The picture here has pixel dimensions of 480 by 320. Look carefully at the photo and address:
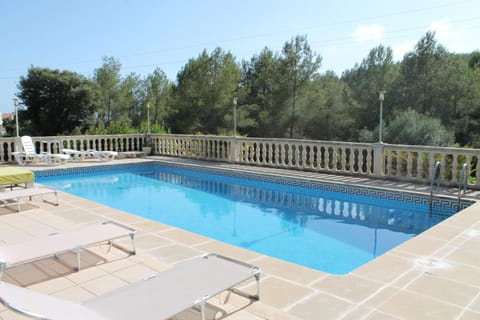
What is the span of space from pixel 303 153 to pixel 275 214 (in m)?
3.08

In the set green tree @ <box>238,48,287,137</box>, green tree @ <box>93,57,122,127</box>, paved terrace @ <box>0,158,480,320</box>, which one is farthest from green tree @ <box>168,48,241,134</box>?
paved terrace @ <box>0,158,480,320</box>

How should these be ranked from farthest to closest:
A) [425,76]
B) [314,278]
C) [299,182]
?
1. [425,76]
2. [299,182]
3. [314,278]

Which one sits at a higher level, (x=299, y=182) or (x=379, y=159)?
(x=379, y=159)

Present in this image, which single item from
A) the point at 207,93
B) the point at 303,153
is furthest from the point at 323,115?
the point at 303,153

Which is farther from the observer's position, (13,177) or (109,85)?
(109,85)

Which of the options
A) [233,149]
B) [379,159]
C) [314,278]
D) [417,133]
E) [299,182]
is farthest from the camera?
[417,133]

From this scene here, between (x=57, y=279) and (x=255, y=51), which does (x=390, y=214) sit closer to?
(x=57, y=279)

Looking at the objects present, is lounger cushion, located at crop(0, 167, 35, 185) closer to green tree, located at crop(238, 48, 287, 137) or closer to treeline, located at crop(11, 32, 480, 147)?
treeline, located at crop(11, 32, 480, 147)

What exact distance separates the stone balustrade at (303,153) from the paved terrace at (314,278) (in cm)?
308

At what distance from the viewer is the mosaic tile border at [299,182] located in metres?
7.22

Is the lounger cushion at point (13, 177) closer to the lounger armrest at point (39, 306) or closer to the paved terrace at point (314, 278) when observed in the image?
the paved terrace at point (314, 278)

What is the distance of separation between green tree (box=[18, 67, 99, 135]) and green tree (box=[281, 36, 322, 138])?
11.5 meters

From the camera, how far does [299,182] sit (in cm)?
923

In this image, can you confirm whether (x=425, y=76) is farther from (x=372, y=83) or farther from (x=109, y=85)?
(x=109, y=85)
